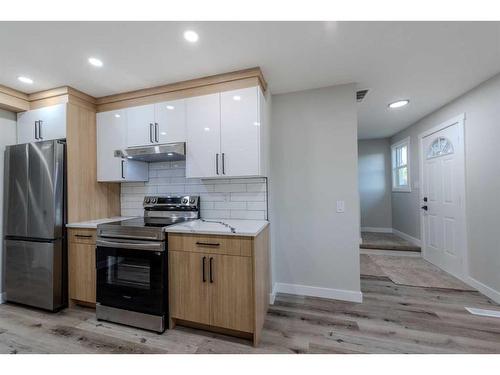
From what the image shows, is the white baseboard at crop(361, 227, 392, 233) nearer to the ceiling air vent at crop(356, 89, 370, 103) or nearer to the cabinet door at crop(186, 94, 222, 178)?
the ceiling air vent at crop(356, 89, 370, 103)

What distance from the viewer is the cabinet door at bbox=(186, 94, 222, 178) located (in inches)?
86.3

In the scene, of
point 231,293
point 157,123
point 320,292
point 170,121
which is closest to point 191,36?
point 170,121

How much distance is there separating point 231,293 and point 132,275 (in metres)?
0.97

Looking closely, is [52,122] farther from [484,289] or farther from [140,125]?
[484,289]

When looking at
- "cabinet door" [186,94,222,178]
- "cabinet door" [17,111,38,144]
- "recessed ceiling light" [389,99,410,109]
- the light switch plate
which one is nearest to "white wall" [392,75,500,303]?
"recessed ceiling light" [389,99,410,109]

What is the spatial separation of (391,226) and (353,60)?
467 centimetres

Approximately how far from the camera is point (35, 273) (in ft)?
7.44

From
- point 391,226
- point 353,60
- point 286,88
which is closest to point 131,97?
point 286,88

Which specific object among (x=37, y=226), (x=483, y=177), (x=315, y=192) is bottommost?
(x=37, y=226)

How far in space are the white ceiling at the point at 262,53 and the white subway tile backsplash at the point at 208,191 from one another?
1.04 m

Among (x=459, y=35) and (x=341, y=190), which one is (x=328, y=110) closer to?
(x=341, y=190)

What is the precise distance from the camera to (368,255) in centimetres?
397
